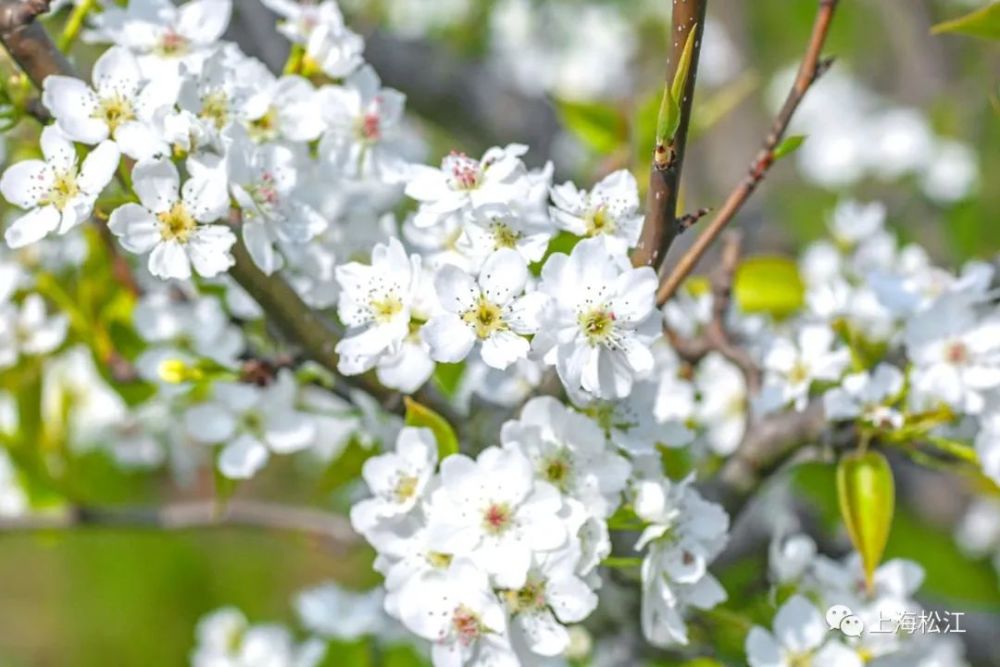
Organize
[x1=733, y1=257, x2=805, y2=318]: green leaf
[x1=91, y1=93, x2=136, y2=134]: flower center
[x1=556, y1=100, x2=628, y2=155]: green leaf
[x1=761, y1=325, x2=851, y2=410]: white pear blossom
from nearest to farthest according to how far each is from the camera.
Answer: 1. [x1=91, y1=93, x2=136, y2=134]: flower center
2. [x1=761, y1=325, x2=851, y2=410]: white pear blossom
3. [x1=733, y1=257, x2=805, y2=318]: green leaf
4. [x1=556, y1=100, x2=628, y2=155]: green leaf

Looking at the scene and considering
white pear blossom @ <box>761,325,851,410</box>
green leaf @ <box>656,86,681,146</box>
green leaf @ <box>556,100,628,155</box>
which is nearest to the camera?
green leaf @ <box>656,86,681,146</box>

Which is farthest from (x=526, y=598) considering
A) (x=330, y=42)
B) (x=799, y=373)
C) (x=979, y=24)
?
(x=979, y=24)

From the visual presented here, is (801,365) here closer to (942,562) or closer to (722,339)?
(722,339)

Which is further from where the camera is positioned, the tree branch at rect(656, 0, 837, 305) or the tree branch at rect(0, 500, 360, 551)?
the tree branch at rect(0, 500, 360, 551)

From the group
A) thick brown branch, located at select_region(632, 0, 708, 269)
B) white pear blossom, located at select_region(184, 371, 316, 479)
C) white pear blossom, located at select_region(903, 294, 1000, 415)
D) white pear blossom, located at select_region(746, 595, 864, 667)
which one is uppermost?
thick brown branch, located at select_region(632, 0, 708, 269)

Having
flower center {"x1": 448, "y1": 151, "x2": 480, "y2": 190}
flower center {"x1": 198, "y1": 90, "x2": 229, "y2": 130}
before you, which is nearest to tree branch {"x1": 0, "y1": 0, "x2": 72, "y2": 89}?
flower center {"x1": 198, "y1": 90, "x2": 229, "y2": 130}

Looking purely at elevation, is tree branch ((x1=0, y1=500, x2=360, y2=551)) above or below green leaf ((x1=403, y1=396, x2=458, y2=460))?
A: below

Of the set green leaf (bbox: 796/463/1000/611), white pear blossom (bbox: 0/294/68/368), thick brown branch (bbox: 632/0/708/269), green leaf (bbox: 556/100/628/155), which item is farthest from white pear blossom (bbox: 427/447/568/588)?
green leaf (bbox: 796/463/1000/611)

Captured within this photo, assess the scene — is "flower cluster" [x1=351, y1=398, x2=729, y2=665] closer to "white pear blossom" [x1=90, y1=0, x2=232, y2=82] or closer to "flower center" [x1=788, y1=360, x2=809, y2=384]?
"flower center" [x1=788, y1=360, x2=809, y2=384]
